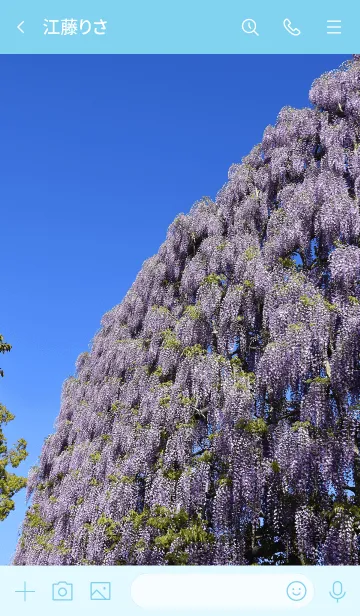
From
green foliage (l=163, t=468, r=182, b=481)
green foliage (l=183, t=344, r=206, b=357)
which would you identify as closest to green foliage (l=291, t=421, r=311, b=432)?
green foliage (l=163, t=468, r=182, b=481)

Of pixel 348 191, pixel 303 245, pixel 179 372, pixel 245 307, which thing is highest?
pixel 348 191

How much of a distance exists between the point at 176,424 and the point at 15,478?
1193cm

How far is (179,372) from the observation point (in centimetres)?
1029

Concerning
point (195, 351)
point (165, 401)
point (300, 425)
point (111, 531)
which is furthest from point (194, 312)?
point (111, 531)

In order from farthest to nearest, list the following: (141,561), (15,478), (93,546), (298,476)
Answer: (15,478) → (93,546) → (141,561) → (298,476)

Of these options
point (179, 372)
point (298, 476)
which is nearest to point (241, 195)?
point (179, 372)
